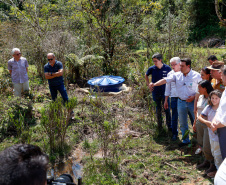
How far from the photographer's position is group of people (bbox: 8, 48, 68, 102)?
19.8 ft

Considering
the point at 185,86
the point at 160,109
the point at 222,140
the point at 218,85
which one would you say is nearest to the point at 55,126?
the point at 160,109

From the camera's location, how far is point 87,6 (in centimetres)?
1152

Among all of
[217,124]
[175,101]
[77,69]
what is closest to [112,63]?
[77,69]

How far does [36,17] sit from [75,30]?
7.01 feet

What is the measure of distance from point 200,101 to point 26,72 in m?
4.80

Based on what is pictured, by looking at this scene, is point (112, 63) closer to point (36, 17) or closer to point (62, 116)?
point (36, 17)

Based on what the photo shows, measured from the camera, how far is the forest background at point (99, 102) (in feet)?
13.8

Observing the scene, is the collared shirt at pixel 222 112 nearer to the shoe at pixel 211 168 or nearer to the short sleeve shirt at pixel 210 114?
the short sleeve shirt at pixel 210 114

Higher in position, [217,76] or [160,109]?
[217,76]

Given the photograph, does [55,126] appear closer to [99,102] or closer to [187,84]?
[99,102]

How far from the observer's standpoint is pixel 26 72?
681 cm

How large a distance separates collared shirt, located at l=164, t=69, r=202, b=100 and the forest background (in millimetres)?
894

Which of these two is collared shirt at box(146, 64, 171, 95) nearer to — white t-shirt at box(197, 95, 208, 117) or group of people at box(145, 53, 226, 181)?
group of people at box(145, 53, 226, 181)

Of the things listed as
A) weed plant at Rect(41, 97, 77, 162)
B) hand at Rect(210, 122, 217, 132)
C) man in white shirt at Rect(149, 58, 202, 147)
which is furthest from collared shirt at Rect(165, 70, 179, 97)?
weed plant at Rect(41, 97, 77, 162)
